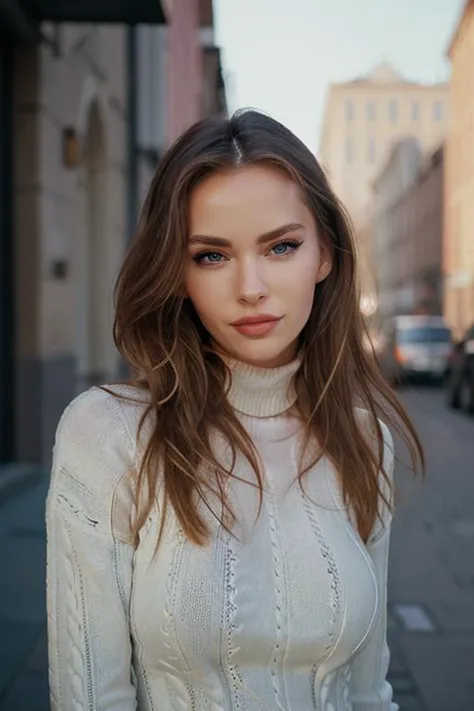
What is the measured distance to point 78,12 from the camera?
22.4 ft

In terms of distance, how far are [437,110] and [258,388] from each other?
117 m

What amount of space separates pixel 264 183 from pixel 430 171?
5034 cm

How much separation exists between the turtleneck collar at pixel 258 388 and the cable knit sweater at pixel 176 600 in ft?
0.55

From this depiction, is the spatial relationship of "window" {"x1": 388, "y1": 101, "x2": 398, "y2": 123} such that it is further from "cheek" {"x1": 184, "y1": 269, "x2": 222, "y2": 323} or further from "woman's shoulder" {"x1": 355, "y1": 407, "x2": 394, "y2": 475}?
"cheek" {"x1": 184, "y1": 269, "x2": 222, "y2": 323}

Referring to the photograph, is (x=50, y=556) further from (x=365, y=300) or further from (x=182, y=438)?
(x=365, y=300)

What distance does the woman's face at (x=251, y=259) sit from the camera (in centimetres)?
148

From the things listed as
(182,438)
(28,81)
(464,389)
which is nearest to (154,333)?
(182,438)

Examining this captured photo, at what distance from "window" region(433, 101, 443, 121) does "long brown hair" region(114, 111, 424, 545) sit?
382 feet

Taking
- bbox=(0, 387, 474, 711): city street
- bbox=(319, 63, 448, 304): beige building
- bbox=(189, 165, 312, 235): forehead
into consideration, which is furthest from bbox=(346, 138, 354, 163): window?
bbox=(189, 165, 312, 235): forehead

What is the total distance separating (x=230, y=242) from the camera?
148 cm

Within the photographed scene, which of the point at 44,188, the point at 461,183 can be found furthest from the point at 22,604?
the point at 461,183

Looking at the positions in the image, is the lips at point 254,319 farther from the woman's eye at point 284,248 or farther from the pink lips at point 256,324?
the woman's eye at point 284,248

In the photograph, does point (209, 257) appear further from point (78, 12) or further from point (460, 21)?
point (460, 21)

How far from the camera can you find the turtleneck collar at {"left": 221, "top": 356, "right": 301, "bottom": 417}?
1.63 meters
